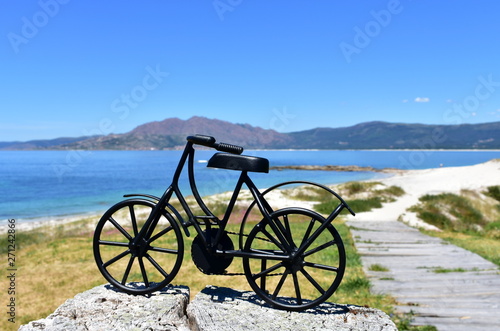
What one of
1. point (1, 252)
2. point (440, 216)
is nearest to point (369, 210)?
point (440, 216)

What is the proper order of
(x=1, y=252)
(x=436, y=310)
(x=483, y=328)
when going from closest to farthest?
1. (x=483, y=328)
2. (x=436, y=310)
3. (x=1, y=252)

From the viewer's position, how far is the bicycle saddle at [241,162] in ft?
14.4

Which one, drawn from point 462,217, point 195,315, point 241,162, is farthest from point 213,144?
point 462,217

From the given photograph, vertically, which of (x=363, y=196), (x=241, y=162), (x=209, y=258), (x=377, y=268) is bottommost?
(x=363, y=196)

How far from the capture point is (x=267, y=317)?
4320mm

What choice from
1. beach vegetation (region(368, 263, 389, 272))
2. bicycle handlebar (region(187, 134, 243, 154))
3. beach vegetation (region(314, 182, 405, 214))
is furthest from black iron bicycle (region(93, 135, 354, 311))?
beach vegetation (region(314, 182, 405, 214))

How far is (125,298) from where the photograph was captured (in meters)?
4.79

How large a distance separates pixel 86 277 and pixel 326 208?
57.7 ft

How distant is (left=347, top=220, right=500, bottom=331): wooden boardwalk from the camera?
266 inches

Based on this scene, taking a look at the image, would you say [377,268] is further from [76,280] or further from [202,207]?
[76,280]

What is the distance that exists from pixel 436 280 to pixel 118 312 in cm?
721

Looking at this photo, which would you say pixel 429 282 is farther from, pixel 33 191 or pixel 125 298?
pixel 33 191

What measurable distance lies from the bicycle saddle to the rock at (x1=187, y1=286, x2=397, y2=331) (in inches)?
63.3

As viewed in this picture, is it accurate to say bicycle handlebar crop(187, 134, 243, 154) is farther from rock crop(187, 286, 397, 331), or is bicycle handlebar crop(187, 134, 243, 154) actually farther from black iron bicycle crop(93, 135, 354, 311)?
rock crop(187, 286, 397, 331)
